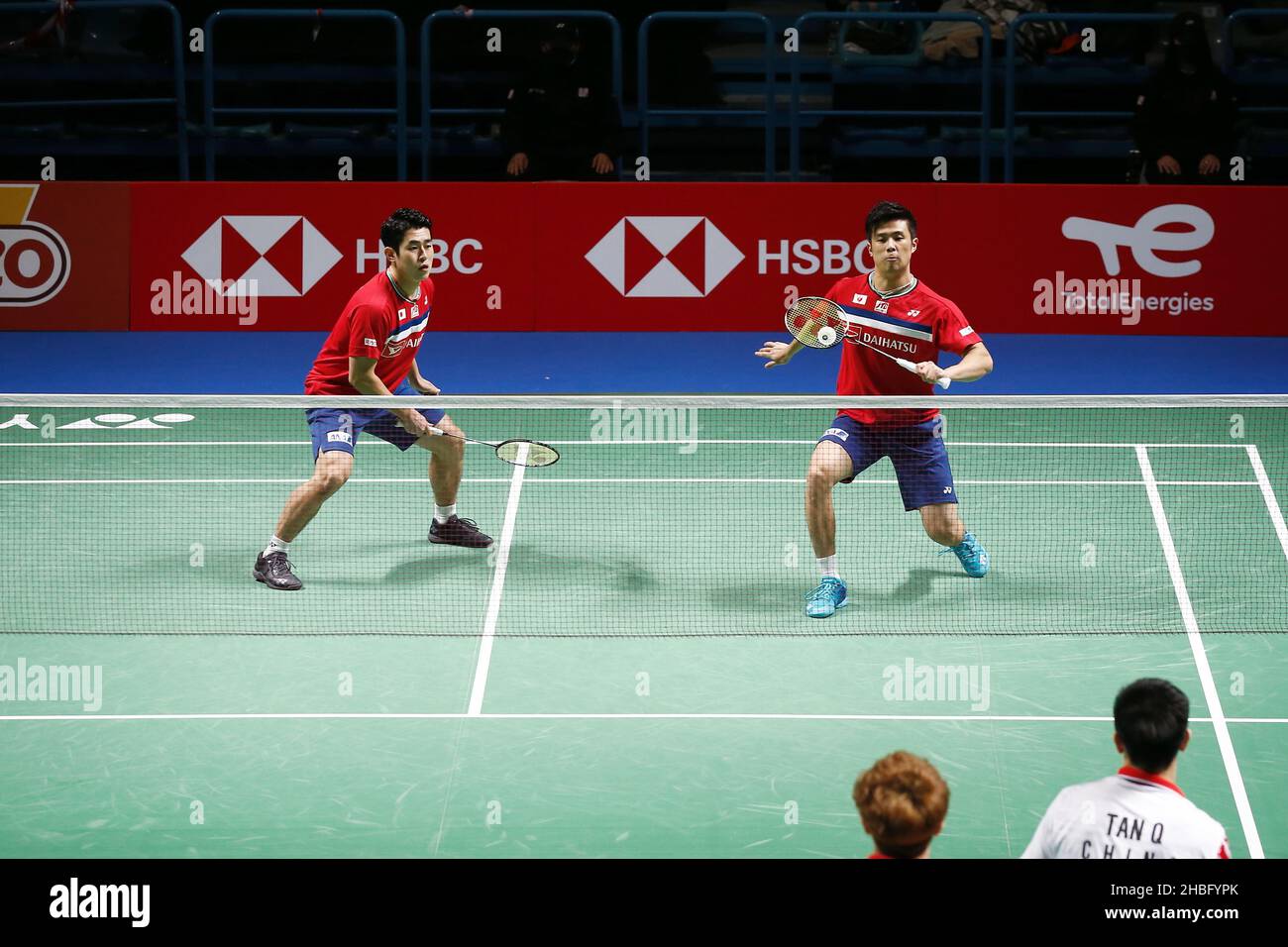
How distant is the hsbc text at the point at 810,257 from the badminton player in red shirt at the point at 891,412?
5.58 m

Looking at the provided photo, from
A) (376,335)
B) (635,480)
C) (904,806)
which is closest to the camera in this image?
(904,806)

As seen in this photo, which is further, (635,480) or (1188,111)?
(1188,111)

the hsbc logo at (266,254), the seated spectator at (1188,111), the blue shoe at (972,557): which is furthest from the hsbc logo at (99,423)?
the seated spectator at (1188,111)

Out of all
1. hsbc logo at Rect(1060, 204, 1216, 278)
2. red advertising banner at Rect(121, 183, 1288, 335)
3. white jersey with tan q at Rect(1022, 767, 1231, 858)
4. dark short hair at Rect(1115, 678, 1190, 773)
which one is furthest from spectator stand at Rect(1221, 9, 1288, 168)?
white jersey with tan q at Rect(1022, 767, 1231, 858)

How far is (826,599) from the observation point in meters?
8.74

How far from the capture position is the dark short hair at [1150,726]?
4.42 metres

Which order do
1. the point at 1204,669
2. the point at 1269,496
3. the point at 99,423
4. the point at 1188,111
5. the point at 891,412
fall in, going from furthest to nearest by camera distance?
the point at 1188,111
the point at 99,423
the point at 1269,496
the point at 891,412
the point at 1204,669

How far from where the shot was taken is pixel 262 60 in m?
17.6

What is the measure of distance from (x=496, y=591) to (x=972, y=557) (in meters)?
2.44

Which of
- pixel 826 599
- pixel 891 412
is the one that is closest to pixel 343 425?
pixel 826 599

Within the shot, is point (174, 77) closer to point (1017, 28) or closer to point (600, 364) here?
point (600, 364)

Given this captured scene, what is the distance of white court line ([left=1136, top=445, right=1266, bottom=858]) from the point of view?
6.62 metres

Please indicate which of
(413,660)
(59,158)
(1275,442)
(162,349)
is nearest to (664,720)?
(413,660)
